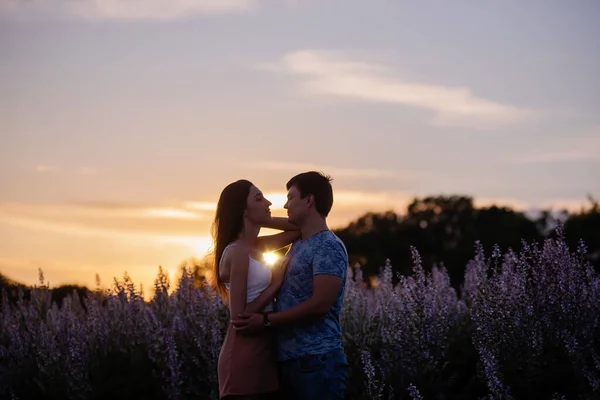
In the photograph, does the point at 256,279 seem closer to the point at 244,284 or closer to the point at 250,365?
the point at 244,284

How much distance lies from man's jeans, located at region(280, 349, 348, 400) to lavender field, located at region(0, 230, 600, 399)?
2.84 feet

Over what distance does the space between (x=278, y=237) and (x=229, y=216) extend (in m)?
0.57

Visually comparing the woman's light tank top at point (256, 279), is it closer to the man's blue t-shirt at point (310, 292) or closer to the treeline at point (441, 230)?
the man's blue t-shirt at point (310, 292)

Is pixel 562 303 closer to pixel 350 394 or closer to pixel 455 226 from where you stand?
pixel 350 394

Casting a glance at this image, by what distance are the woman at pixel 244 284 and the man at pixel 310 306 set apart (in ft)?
0.31

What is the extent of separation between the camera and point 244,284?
5.34 metres

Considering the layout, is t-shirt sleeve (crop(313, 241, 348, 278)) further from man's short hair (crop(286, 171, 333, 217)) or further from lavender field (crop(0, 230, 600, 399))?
lavender field (crop(0, 230, 600, 399))

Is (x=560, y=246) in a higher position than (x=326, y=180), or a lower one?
lower

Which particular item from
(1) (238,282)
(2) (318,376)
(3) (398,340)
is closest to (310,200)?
(1) (238,282)

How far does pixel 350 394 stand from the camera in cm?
758

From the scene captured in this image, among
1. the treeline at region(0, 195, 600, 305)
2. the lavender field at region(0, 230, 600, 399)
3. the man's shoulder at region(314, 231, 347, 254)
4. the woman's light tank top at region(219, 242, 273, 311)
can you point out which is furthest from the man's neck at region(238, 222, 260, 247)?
the treeline at region(0, 195, 600, 305)

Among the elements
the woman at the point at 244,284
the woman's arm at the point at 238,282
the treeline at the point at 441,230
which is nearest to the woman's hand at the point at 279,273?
the woman at the point at 244,284

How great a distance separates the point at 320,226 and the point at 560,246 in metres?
2.63

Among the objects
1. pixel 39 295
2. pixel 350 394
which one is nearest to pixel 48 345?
pixel 39 295
